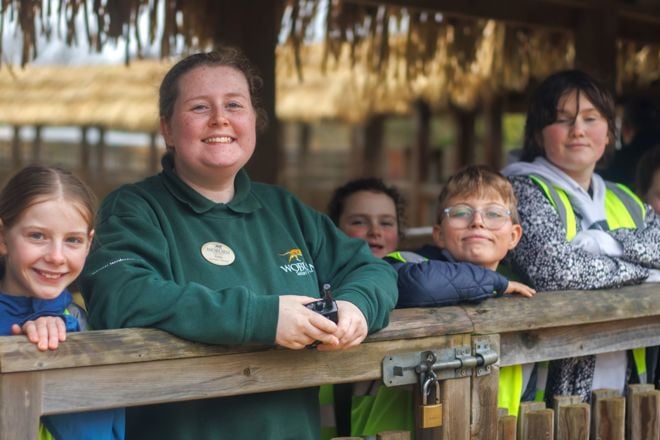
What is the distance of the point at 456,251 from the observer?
3.24m

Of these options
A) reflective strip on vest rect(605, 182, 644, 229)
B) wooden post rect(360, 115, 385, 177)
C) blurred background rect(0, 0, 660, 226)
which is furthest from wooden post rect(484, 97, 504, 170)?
reflective strip on vest rect(605, 182, 644, 229)

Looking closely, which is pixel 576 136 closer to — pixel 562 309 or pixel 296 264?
pixel 562 309

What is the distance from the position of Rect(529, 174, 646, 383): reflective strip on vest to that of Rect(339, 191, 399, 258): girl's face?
80cm

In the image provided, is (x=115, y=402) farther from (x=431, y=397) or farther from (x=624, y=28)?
(x=624, y=28)

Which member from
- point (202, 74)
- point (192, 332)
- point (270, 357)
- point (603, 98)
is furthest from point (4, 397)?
point (603, 98)

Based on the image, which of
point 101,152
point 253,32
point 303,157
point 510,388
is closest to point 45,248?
point 510,388

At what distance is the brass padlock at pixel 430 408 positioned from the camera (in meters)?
2.72

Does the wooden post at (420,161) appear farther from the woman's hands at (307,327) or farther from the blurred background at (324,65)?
the woman's hands at (307,327)

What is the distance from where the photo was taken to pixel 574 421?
3100mm

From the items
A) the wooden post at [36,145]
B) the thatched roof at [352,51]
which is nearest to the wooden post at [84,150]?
the wooden post at [36,145]

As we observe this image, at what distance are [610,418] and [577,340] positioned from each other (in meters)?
0.29

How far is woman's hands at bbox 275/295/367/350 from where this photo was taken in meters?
2.33

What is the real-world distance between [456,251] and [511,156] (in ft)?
4.47

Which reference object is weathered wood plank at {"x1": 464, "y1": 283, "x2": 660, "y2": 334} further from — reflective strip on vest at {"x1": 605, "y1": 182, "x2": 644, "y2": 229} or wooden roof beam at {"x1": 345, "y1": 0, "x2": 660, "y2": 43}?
wooden roof beam at {"x1": 345, "y1": 0, "x2": 660, "y2": 43}
